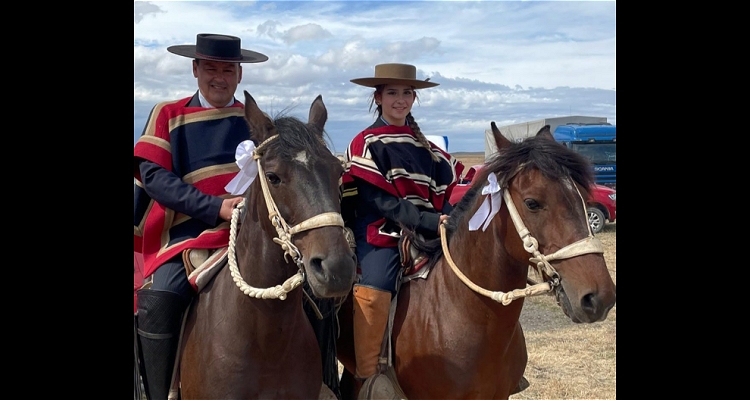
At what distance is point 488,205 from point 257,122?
1395 millimetres

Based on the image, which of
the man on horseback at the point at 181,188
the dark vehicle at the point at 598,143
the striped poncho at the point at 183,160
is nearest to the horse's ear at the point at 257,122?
the man on horseback at the point at 181,188

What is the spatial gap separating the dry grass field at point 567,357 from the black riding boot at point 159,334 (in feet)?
9.01

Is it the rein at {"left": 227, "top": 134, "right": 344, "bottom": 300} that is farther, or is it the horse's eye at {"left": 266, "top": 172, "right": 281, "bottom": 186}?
the horse's eye at {"left": 266, "top": 172, "right": 281, "bottom": 186}

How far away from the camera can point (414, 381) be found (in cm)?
410

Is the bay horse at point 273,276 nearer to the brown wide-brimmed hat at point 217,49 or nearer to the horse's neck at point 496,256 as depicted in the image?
the brown wide-brimmed hat at point 217,49

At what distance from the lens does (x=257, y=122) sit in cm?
338

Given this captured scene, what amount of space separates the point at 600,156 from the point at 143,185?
1994 centimetres

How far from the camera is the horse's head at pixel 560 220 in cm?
327

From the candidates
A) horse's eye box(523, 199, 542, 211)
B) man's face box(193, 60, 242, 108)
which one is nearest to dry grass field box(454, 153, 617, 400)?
horse's eye box(523, 199, 542, 211)

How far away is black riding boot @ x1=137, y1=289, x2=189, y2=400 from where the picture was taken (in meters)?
3.55

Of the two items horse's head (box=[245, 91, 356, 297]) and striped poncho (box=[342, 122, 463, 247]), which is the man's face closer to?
horse's head (box=[245, 91, 356, 297])

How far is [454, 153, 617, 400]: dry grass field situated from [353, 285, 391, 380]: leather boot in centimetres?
165

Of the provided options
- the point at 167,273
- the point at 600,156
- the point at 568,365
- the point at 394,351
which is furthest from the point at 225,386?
the point at 600,156
